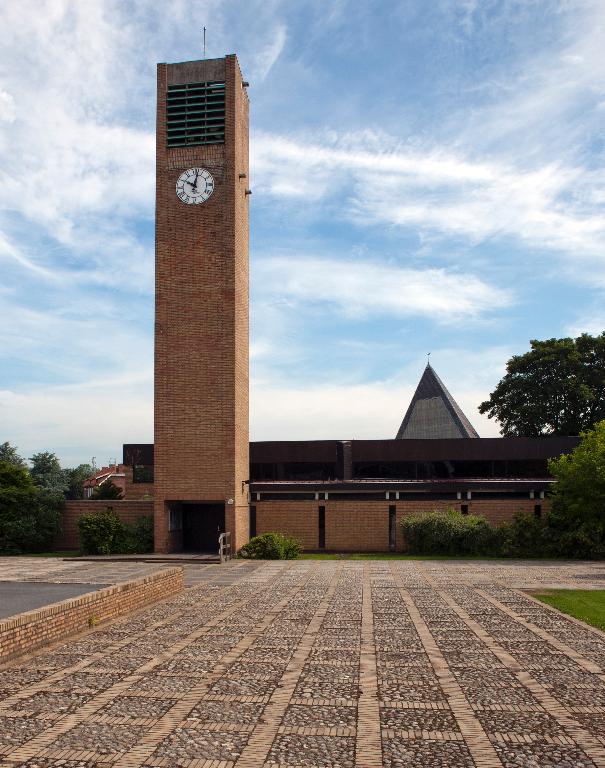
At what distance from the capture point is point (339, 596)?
17.2 metres

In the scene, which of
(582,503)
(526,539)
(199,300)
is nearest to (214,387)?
(199,300)

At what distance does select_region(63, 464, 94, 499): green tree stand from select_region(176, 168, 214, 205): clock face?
44.2 m

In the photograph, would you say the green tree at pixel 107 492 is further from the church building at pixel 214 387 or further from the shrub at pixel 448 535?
the shrub at pixel 448 535

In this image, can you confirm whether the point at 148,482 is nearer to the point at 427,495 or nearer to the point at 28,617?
the point at 427,495

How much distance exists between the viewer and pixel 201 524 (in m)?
30.2

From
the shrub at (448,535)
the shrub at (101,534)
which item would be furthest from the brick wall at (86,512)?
the shrub at (448,535)

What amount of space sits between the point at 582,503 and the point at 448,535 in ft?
16.9

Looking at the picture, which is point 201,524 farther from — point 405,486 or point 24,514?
point 405,486

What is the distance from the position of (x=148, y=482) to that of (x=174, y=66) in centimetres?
1954

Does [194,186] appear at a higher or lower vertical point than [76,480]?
higher

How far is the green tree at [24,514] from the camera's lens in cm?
2891

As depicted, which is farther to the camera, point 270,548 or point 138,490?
point 138,490

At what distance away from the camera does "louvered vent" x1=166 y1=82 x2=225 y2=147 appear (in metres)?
28.8

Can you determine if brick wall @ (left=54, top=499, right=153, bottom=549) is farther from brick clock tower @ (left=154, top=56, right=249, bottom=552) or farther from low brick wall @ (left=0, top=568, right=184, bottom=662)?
low brick wall @ (left=0, top=568, right=184, bottom=662)
